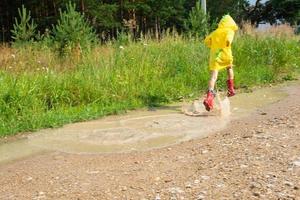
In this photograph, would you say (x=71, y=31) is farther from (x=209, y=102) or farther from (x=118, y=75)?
(x=209, y=102)

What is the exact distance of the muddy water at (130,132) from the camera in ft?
20.4

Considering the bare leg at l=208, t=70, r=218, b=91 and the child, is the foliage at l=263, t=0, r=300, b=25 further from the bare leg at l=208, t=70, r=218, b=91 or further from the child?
the bare leg at l=208, t=70, r=218, b=91

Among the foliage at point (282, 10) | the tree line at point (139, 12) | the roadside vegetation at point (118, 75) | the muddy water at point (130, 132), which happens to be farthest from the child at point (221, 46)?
the foliage at point (282, 10)

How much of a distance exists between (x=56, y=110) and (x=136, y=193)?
394 cm

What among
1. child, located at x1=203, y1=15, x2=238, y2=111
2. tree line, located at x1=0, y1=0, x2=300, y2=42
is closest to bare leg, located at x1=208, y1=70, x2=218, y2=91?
child, located at x1=203, y1=15, x2=238, y2=111

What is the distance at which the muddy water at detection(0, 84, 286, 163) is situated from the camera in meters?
6.21

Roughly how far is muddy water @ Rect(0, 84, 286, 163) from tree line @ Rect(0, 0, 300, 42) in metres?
20.0

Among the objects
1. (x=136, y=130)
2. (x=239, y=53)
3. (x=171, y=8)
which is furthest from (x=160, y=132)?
(x=171, y=8)

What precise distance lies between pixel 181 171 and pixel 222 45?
397cm

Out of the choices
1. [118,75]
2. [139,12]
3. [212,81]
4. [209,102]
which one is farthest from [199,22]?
[139,12]

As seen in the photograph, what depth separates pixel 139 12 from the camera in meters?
36.8

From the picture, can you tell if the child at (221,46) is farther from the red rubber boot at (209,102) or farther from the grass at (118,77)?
the grass at (118,77)

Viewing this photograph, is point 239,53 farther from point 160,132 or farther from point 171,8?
point 171,8

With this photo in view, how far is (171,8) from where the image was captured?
37.2m
